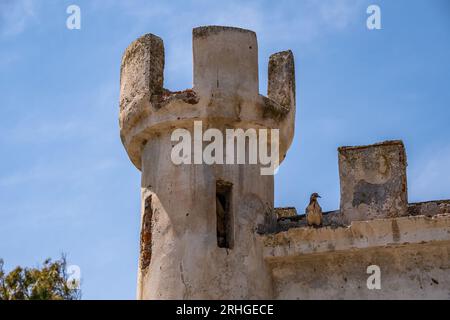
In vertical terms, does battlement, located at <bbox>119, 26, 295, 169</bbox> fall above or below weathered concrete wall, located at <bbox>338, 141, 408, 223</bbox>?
above

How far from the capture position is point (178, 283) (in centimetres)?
1745

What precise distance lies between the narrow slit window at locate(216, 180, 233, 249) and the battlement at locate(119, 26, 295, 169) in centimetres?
93

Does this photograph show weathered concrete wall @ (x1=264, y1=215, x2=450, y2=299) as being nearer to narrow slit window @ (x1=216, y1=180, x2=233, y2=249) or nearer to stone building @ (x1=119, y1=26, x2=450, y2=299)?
stone building @ (x1=119, y1=26, x2=450, y2=299)

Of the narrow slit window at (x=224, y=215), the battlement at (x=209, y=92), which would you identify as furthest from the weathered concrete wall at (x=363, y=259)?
the battlement at (x=209, y=92)

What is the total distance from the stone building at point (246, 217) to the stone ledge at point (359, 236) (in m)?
0.01

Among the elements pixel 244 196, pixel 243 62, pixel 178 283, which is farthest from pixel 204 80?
pixel 178 283

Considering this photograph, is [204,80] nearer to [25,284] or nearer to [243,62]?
[243,62]

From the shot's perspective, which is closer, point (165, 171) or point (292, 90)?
point (165, 171)

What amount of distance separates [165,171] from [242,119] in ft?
4.47

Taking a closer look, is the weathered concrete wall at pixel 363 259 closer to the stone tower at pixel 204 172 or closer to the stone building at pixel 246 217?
the stone building at pixel 246 217

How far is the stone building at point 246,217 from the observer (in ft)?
57.2

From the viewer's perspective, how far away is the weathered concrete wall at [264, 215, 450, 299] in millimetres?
Answer: 17297

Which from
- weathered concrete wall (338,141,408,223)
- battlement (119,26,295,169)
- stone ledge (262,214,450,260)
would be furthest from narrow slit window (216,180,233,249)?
weathered concrete wall (338,141,408,223)
